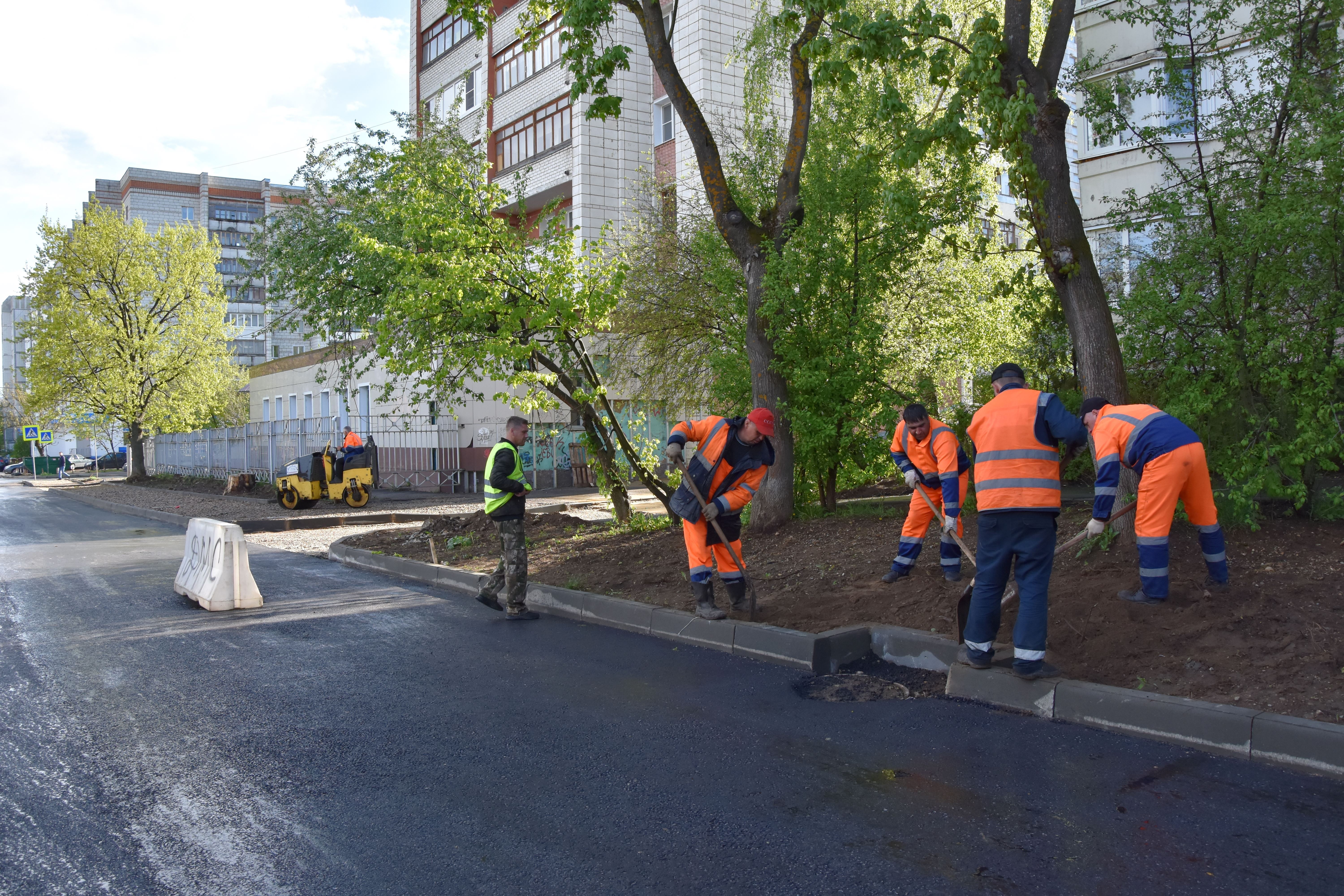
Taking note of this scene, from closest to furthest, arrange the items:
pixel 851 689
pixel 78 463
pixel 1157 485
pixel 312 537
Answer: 1. pixel 851 689
2. pixel 1157 485
3. pixel 312 537
4. pixel 78 463

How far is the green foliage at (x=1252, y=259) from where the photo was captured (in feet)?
22.5

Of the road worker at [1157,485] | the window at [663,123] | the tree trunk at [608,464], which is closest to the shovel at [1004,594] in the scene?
the road worker at [1157,485]

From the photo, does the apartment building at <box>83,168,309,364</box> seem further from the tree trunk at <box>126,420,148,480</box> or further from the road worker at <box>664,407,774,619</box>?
the road worker at <box>664,407,774,619</box>

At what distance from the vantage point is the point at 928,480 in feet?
27.6

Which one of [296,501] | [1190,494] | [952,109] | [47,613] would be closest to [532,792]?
[1190,494]

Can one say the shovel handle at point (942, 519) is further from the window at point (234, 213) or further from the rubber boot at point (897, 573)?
the window at point (234, 213)

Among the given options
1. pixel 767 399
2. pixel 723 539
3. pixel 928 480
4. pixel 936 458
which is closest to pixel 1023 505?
pixel 723 539

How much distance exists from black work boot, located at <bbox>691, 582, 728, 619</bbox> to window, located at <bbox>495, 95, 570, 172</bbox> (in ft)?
68.7

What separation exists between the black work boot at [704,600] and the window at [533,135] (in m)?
20.9

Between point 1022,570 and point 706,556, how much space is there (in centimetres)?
266

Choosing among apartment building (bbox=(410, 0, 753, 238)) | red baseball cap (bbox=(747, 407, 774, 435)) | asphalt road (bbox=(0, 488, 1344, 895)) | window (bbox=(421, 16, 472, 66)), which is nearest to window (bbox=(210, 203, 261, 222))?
window (bbox=(421, 16, 472, 66))

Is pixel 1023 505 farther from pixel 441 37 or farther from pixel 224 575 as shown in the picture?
pixel 441 37

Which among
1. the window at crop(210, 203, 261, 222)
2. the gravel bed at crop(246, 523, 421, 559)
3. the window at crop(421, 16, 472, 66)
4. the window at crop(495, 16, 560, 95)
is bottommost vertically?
the gravel bed at crop(246, 523, 421, 559)

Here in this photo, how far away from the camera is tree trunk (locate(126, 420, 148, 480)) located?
1426 inches
